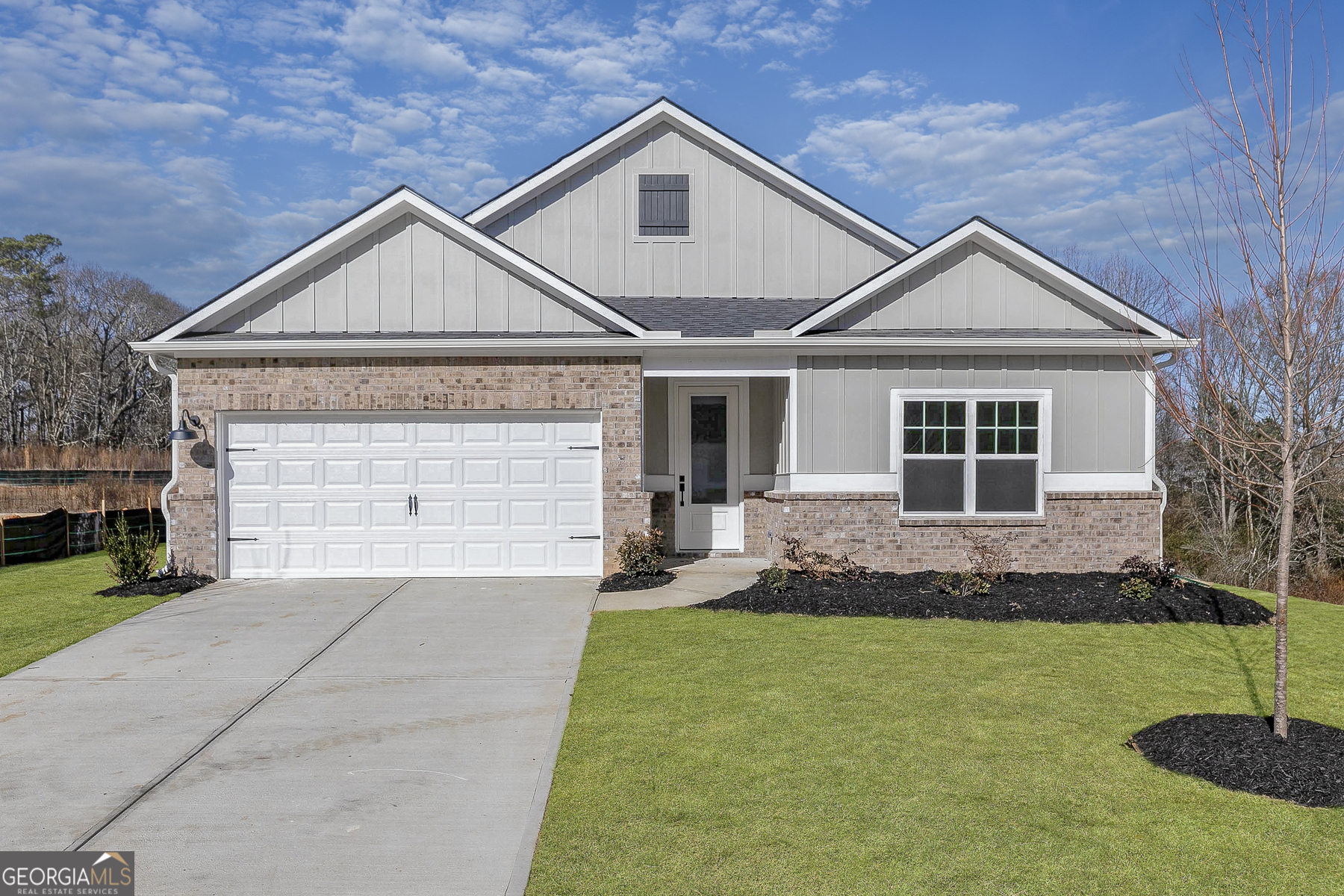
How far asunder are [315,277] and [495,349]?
2689mm

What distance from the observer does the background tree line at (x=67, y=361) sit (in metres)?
39.9

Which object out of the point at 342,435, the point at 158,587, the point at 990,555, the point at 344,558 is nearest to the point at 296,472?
the point at 342,435

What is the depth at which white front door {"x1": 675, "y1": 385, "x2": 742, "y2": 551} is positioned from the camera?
42.1 ft

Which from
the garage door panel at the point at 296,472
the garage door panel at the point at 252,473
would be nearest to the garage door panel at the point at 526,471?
the garage door panel at the point at 296,472

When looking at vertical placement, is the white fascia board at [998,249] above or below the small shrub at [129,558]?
above

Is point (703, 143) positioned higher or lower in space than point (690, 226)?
higher

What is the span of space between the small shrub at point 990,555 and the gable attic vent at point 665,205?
6893mm

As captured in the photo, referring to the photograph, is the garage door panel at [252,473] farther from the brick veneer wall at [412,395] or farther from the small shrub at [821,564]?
the small shrub at [821,564]

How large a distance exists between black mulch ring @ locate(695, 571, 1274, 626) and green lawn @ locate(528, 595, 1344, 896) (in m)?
0.94

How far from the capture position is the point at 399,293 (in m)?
11.0

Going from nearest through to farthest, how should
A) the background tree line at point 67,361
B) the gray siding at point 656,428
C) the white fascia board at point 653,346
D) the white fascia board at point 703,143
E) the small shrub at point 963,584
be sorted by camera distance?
1. the small shrub at point 963,584
2. the white fascia board at point 653,346
3. the gray siding at point 656,428
4. the white fascia board at point 703,143
5. the background tree line at point 67,361

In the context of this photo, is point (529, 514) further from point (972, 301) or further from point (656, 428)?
point (972, 301)

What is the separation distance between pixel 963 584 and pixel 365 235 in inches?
354

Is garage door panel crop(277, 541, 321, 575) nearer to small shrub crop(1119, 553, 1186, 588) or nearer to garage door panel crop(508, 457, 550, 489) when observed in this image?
garage door panel crop(508, 457, 550, 489)
